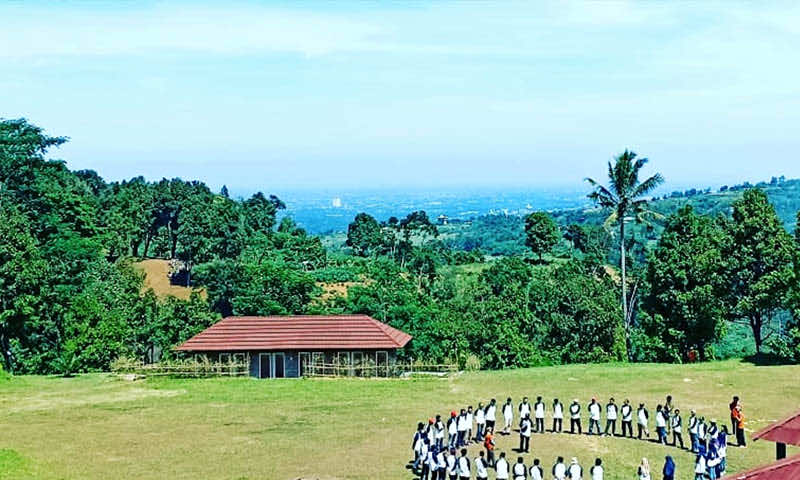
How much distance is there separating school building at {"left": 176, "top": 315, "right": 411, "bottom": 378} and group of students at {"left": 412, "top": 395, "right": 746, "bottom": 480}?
8.53 meters

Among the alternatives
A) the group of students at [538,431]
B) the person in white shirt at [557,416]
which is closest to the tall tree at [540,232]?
the group of students at [538,431]

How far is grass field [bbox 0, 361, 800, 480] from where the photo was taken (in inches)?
920

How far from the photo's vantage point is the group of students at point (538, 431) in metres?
20.1

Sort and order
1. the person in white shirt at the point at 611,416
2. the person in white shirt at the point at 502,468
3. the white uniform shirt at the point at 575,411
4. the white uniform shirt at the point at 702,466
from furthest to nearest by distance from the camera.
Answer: the white uniform shirt at the point at 575,411, the person in white shirt at the point at 611,416, the person in white shirt at the point at 502,468, the white uniform shirt at the point at 702,466

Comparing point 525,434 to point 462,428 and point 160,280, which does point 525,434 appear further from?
point 160,280

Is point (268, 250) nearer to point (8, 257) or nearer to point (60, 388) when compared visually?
point (8, 257)

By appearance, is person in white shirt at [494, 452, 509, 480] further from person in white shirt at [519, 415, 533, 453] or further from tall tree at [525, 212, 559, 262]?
tall tree at [525, 212, 559, 262]

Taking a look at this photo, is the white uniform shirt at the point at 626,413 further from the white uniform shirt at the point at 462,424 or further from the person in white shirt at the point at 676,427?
the white uniform shirt at the point at 462,424

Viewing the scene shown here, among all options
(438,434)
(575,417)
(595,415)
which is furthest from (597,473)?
(575,417)

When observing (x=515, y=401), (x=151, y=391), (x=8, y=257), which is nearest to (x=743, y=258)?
(x=515, y=401)

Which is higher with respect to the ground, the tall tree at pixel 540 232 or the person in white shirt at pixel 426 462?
the tall tree at pixel 540 232

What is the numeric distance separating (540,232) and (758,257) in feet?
143

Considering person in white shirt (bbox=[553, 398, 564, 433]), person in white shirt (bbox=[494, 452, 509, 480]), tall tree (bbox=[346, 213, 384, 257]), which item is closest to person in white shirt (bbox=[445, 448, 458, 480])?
person in white shirt (bbox=[494, 452, 509, 480])

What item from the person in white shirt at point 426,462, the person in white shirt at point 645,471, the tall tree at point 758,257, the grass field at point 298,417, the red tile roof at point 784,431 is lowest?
the grass field at point 298,417
